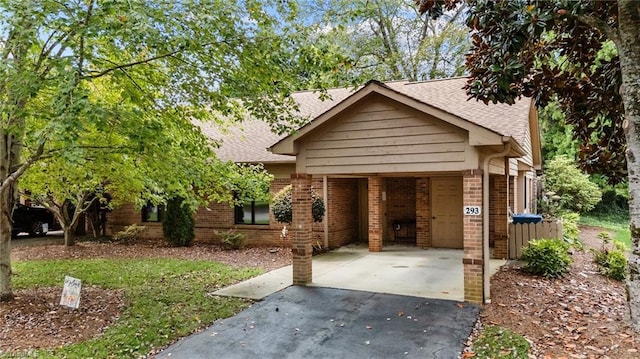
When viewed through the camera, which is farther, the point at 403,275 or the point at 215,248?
the point at 215,248

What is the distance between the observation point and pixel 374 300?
7352mm

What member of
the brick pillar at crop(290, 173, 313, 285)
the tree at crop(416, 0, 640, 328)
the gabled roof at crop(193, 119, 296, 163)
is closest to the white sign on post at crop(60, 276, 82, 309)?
the brick pillar at crop(290, 173, 313, 285)

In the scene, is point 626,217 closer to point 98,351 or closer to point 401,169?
point 401,169

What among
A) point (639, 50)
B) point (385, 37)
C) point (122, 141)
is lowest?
point (122, 141)

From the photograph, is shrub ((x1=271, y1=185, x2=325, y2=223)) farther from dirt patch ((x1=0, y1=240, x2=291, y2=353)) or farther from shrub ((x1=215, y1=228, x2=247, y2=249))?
shrub ((x1=215, y1=228, x2=247, y2=249))

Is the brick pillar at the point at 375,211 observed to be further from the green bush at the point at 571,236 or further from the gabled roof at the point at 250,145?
the green bush at the point at 571,236

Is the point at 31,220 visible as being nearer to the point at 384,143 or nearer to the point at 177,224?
the point at 177,224

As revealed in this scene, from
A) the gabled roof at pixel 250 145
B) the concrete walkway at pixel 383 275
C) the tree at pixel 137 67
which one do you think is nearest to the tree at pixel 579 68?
the tree at pixel 137 67

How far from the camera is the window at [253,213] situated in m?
14.2

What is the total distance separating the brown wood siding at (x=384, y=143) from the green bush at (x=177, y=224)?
7006 millimetres

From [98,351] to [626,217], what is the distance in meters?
26.4

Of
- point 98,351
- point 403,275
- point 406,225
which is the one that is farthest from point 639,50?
point 406,225

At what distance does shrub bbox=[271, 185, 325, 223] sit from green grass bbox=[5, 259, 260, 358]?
6.81ft

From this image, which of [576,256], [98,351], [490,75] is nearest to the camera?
[98,351]
